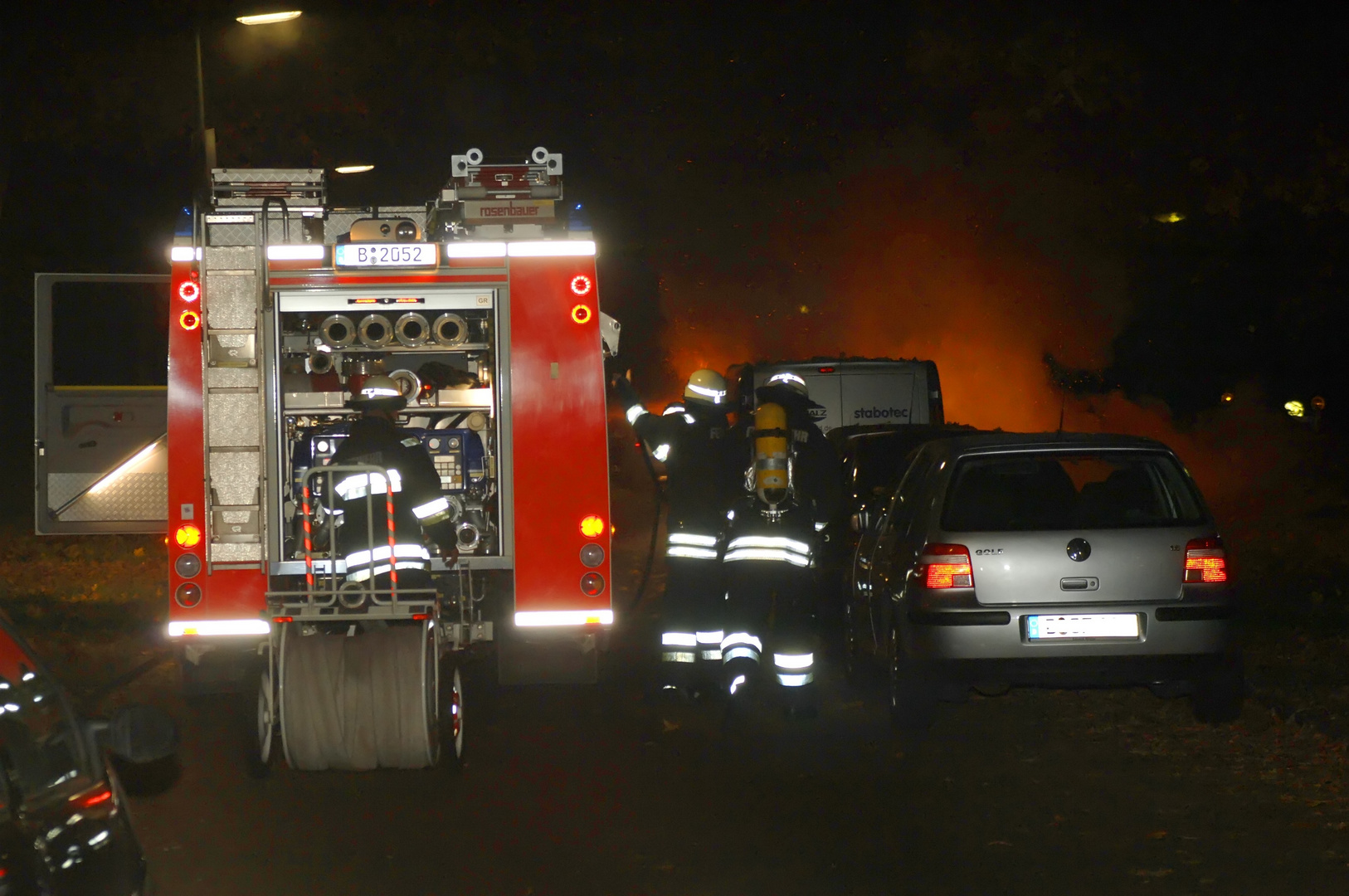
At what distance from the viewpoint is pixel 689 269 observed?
42.8 meters

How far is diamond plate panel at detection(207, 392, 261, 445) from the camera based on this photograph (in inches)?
344

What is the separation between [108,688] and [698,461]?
4113 millimetres

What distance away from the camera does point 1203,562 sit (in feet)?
26.6

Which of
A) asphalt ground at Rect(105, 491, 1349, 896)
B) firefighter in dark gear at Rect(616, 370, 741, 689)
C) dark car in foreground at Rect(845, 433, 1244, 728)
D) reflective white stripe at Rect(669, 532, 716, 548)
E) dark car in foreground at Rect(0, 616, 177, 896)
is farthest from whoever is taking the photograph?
reflective white stripe at Rect(669, 532, 716, 548)

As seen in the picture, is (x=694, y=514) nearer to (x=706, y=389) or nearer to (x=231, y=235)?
(x=706, y=389)

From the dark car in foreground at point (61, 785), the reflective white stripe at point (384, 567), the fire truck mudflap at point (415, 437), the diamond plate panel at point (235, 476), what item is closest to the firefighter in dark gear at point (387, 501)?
the reflective white stripe at point (384, 567)

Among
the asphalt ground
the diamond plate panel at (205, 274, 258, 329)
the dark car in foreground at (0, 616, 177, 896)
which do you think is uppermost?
the diamond plate panel at (205, 274, 258, 329)

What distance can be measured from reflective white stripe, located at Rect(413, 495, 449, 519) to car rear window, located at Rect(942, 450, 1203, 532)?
2.61 metres

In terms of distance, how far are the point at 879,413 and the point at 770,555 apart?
9.03 m

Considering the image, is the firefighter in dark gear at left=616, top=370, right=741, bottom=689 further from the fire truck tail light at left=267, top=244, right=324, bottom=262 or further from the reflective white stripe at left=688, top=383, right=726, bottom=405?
the fire truck tail light at left=267, top=244, right=324, bottom=262

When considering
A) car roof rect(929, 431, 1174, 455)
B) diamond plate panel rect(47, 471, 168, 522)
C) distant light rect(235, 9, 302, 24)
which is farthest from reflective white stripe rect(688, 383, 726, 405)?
distant light rect(235, 9, 302, 24)

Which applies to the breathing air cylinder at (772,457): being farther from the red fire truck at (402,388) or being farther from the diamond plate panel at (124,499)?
the diamond plate panel at (124,499)

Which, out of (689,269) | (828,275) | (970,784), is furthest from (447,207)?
(689,269)

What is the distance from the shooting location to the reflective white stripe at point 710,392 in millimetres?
9406
